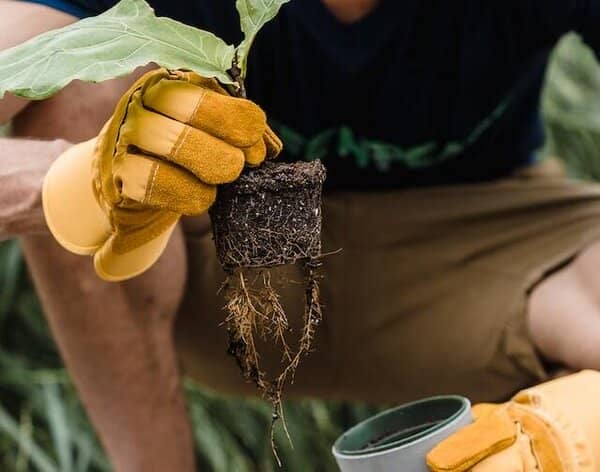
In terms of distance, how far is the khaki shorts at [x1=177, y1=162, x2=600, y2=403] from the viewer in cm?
142

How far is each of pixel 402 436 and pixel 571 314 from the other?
0.32 metres

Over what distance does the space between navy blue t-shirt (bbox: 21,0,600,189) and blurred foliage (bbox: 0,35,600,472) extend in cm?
64

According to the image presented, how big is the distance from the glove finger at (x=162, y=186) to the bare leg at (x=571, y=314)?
548 mm

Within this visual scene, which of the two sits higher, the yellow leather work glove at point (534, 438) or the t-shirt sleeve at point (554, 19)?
the t-shirt sleeve at point (554, 19)

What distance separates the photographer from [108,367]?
1.39 metres

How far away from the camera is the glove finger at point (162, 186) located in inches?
35.4

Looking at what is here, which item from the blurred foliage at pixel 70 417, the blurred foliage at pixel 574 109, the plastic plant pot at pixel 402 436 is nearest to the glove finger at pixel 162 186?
the plastic plant pot at pixel 402 436

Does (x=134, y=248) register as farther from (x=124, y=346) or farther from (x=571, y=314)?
(x=571, y=314)

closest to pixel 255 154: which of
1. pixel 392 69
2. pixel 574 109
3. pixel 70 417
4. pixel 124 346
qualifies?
pixel 392 69

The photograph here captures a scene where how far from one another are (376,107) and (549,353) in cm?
38

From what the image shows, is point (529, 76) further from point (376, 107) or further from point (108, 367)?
point (108, 367)

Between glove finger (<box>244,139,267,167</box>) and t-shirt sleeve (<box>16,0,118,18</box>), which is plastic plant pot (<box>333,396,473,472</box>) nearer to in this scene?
glove finger (<box>244,139,267,167</box>)

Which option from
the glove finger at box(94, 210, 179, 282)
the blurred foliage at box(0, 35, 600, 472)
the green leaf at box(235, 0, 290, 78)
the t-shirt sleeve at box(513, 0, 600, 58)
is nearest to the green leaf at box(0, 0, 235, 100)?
the green leaf at box(235, 0, 290, 78)

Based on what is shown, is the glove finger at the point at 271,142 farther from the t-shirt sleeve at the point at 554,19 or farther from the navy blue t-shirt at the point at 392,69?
the t-shirt sleeve at the point at 554,19
